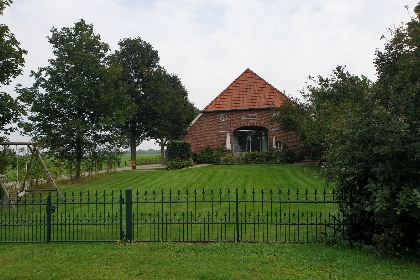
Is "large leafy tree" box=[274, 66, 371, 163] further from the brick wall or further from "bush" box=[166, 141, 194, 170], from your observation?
"bush" box=[166, 141, 194, 170]

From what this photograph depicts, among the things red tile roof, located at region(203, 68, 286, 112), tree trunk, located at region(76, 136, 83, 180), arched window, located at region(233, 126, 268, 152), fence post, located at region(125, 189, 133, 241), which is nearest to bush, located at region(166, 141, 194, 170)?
red tile roof, located at region(203, 68, 286, 112)

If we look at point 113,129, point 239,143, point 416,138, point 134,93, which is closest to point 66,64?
point 113,129

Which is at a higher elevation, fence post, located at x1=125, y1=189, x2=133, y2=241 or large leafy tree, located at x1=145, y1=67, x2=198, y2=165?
large leafy tree, located at x1=145, y1=67, x2=198, y2=165

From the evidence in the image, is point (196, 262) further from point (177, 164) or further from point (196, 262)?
point (177, 164)

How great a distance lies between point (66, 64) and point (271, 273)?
50.5 feet

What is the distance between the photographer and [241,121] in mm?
26047

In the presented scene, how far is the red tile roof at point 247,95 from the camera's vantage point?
25781mm

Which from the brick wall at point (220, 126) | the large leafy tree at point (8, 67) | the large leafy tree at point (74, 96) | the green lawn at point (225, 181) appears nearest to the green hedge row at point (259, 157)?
the brick wall at point (220, 126)

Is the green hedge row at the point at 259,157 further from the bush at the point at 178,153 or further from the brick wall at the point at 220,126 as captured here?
the bush at the point at 178,153

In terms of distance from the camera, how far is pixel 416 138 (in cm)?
525

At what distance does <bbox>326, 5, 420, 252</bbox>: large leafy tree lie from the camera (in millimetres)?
5406

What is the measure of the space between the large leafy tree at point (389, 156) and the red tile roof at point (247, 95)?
19.1 meters

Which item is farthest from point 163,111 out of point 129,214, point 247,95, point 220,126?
point 129,214

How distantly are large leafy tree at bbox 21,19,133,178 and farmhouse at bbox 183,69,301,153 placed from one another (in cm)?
928
